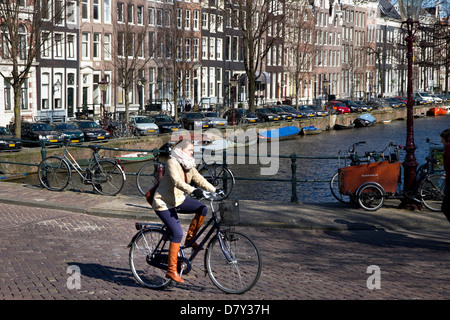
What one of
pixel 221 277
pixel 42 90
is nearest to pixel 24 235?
pixel 221 277

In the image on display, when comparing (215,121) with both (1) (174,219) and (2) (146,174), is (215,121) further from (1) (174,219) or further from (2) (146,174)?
(1) (174,219)

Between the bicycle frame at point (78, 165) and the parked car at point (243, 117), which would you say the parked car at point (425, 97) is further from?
the bicycle frame at point (78, 165)

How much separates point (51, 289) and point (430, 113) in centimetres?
7486

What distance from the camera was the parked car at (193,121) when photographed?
45.3 m

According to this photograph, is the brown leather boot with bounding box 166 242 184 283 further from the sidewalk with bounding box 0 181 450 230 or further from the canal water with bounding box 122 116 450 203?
the canal water with bounding box 122 116 450 203

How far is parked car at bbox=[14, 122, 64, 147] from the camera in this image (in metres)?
33.8

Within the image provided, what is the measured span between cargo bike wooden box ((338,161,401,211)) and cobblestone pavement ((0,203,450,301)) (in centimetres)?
148

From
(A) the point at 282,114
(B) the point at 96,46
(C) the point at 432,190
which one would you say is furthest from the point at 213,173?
(B) the point at 96,46

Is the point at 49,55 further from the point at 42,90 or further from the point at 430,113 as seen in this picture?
the point at 430,113

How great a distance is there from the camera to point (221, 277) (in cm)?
798

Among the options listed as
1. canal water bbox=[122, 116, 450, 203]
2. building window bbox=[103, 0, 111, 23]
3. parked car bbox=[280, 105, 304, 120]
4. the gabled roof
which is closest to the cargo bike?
canal water bbox=[122, 116, 450, 203]

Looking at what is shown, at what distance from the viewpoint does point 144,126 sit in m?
41.1

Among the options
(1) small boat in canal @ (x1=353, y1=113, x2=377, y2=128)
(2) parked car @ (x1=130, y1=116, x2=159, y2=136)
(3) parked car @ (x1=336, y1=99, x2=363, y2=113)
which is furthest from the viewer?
(3) parked car @ (x1=336, y1=99, x2=363, y2=113)

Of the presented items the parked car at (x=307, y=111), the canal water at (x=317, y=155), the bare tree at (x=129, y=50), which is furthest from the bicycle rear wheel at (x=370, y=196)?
the parked car at (x=307, y=111)
